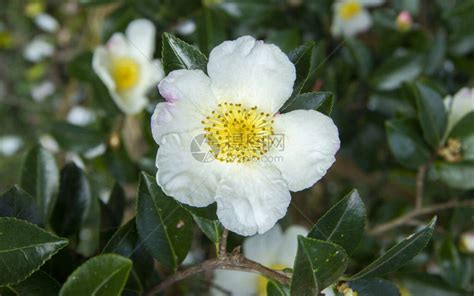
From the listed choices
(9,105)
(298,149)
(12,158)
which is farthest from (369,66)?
(9,105)

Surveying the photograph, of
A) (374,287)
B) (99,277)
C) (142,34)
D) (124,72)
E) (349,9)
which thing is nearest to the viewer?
(99,277)

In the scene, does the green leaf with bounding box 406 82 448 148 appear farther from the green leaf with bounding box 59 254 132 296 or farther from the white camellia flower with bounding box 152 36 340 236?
the green leaf with bounding box 59 254 132 296

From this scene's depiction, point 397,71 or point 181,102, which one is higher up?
point 181,102

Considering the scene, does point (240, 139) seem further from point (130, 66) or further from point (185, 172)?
point (130, 66)

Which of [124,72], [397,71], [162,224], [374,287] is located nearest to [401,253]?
[374,287]

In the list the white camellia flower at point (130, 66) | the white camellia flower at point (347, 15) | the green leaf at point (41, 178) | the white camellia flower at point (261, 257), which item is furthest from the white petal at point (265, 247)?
the white camellia flower at point (347, 15)

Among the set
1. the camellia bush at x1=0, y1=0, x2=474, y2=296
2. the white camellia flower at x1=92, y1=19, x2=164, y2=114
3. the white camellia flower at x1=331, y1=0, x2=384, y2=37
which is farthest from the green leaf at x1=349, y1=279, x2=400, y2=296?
the white camellia flower at x1=331, y1=0, x2=384, y2=37

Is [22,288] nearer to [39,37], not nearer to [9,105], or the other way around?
[39,37]
